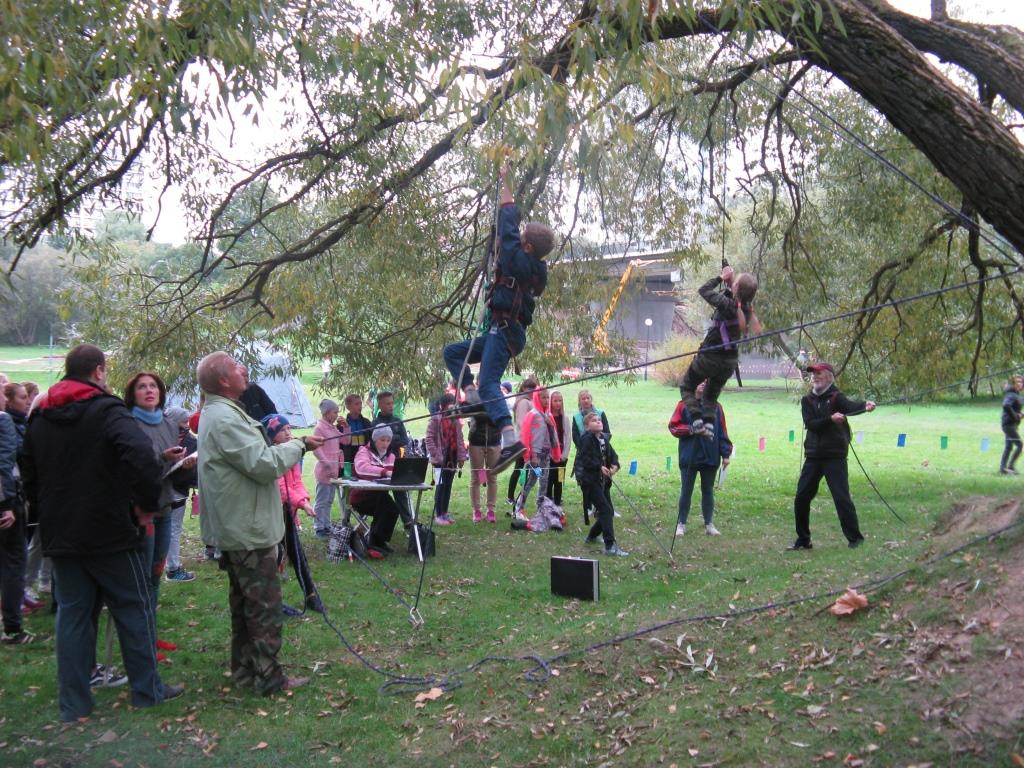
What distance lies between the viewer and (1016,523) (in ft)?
16.9

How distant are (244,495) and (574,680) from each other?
2.18 meters

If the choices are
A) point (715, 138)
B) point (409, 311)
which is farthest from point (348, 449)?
point (715, 138)

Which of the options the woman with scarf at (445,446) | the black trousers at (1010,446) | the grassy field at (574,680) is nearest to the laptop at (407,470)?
the grassy field at (574,680)

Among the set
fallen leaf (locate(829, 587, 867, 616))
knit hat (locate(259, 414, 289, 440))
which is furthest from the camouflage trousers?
fallen leaf (locate(829, 587, 867, 616))

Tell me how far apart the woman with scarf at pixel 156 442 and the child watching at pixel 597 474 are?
14.3 ft

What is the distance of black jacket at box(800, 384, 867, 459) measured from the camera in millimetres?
8406

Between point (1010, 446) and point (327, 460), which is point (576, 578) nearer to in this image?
point (327, 460)

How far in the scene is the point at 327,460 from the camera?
968cm

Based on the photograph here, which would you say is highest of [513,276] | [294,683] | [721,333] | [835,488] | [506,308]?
[513,276]

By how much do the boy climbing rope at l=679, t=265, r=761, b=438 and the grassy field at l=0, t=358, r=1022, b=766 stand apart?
5.30 feet

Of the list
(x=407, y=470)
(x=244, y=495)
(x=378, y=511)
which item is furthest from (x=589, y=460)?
(x=244, y=495)

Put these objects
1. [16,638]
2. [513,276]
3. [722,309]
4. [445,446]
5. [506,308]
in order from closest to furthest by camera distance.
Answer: [513,276] → [506,308] → [16,638] → [722,309] → [445,446]

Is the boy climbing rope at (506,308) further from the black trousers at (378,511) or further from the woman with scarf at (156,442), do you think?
the black trousers at (378,511)

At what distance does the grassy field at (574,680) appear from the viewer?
14.0ft
